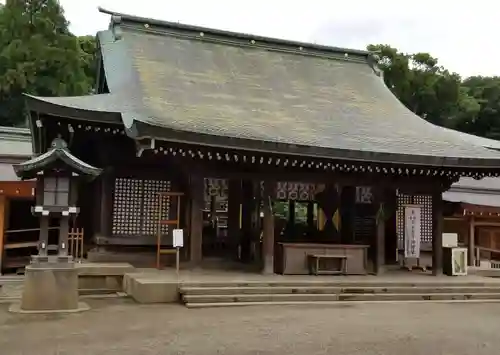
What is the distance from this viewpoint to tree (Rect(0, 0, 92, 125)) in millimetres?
26031

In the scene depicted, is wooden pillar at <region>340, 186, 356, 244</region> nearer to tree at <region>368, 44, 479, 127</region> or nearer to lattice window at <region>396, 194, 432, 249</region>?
lattice window at <region>396, 194, 432, 249</region>

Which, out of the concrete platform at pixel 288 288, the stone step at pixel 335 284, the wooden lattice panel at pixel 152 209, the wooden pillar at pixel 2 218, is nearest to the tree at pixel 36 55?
the wooden pillar at pixel 2 218

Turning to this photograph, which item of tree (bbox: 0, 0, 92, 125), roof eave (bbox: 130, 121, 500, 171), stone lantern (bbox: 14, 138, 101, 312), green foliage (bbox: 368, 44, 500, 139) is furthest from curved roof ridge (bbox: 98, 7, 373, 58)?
green foliage (bbox: 368, 44, 500, 139)

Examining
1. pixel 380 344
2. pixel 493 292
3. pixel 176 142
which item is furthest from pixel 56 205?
pixel 493 292

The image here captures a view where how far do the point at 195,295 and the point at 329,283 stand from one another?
289cm

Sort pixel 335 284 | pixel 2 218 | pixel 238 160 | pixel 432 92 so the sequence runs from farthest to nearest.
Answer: pixel 432 92 < pixel 2 218 < pixel 238 160 < pixel 335 284

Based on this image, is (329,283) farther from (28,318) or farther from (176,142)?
(28,318)

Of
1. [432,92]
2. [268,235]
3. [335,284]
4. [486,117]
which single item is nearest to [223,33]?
[268,235]

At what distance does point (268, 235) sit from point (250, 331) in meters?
4.37

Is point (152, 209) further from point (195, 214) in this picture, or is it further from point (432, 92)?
point (432, 92)

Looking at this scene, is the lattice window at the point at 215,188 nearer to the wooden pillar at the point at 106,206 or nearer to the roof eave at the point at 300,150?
the roof eave at the point at 300,150

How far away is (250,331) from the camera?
7.28m

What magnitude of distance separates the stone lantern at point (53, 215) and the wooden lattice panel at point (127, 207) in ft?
12.0

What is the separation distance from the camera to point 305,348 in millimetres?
6379
